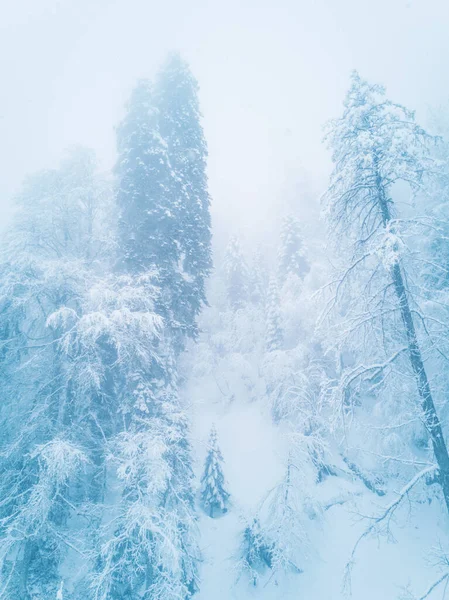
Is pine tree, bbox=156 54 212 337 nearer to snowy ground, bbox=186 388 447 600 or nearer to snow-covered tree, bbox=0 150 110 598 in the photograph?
snow-covered tree, bbox=0 150 110 598

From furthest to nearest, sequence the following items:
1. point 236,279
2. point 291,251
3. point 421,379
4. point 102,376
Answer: point 236,279, point 291,251, point 102,376, point 421,379

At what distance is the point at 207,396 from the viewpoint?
25.9 meters

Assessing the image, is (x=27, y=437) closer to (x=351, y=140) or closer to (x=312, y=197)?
(x=351, y=140)

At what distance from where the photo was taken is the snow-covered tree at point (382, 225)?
6.85m

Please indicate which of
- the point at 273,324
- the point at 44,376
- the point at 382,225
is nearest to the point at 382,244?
the point at 382,225

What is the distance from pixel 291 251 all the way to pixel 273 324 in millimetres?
10410

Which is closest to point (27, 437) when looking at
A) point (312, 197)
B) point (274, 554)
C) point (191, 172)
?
point (274, 554)

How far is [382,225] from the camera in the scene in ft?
24.9

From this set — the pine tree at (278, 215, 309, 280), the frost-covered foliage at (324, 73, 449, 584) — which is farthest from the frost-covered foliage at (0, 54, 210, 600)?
the pine tree at (278, 215, 309, 280)

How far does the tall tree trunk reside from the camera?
6.64m

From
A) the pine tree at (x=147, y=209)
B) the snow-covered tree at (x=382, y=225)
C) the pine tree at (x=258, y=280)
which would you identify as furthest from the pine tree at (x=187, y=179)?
the pine tree at (x=258, y=280)

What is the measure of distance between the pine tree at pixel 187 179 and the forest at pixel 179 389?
9cm

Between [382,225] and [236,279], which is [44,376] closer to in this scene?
[382,225]

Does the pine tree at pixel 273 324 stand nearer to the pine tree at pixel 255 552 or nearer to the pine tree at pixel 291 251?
the pine tree at pixel 291 251
